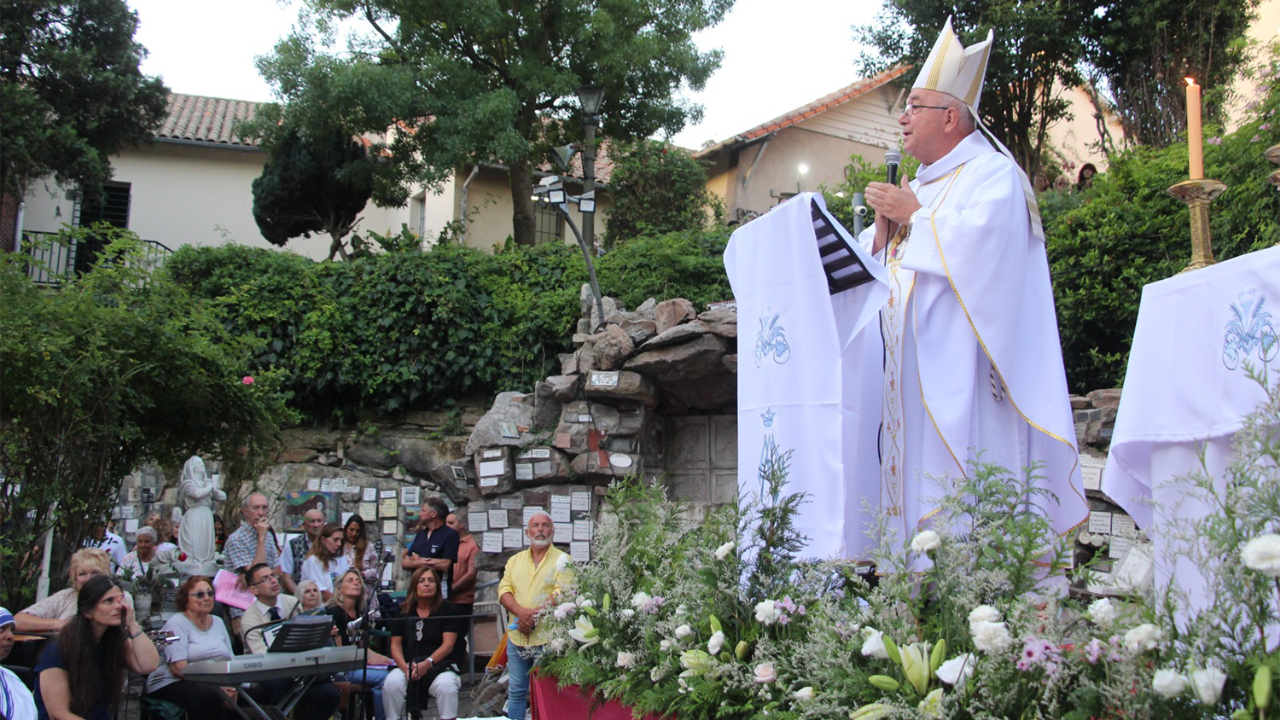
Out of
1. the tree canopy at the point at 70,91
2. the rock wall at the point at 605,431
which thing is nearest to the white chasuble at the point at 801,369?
the rock wall at the point at 605,431

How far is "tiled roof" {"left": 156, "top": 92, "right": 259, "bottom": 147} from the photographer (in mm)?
18984

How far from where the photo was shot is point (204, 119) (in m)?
20.6

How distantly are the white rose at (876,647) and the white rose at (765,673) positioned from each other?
12.2 inches

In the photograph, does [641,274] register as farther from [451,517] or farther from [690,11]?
[690,11]

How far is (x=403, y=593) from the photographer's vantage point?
910 centimetres

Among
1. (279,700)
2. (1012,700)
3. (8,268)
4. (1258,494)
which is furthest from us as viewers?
(8,268)

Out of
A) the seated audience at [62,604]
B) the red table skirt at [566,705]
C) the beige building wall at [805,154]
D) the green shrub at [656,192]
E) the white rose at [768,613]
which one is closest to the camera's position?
the white rose at [768,613]

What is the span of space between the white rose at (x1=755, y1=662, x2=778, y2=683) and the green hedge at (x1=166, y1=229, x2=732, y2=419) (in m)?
8.93

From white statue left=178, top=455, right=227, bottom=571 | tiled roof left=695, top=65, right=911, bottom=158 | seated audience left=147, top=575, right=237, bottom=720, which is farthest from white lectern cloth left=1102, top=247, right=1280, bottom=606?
tiled roof left=695, top=65, right=911, bottom=158

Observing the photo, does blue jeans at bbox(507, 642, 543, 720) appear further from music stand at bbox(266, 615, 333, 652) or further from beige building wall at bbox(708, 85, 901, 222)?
beige building wall at bbox(708, 85, 901, 222)

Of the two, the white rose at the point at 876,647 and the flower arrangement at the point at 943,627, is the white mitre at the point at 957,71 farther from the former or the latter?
the white rose at the point at 876,647

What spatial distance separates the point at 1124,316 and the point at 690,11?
9123 mm

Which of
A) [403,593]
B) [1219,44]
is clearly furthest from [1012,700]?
[1219,44]

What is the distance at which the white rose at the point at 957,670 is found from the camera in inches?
72.2
